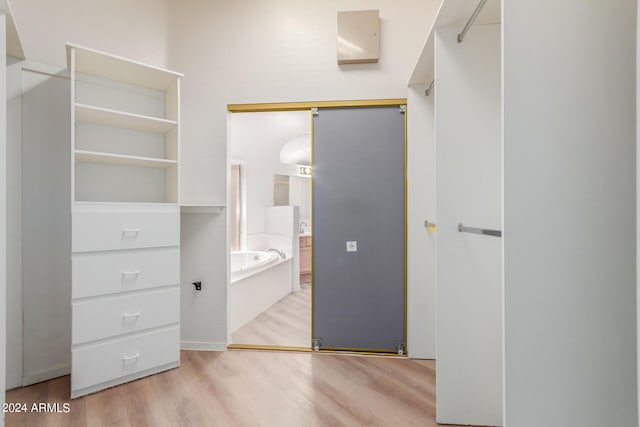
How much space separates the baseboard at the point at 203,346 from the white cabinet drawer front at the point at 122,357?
0.35 metres

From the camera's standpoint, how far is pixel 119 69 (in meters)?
2.20

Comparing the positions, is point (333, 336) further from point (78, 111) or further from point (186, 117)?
point (78, 111)

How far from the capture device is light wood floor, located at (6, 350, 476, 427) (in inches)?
68.1

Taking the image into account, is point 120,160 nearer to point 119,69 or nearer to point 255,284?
point 119,69

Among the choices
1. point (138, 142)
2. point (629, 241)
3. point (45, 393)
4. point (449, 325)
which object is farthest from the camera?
point (138, 142)

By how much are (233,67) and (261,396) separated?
97.0 inches

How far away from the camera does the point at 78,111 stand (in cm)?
203

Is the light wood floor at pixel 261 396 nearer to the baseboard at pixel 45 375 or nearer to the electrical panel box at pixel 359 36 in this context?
the baseboard at pixel 45 375

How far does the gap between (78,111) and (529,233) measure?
252 centimetres

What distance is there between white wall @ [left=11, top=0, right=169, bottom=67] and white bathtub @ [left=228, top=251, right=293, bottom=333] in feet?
6.77

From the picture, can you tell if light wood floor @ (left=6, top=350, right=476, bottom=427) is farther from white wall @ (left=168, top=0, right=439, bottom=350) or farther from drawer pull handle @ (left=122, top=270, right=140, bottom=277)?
drawer pull handle @ (left=122, top=270, right=140, bottom=277)

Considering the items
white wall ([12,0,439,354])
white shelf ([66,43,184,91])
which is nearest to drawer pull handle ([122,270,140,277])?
white wall ([12,0,439,354])

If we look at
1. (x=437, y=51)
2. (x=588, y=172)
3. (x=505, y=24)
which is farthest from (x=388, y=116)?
(x=588, y=172)

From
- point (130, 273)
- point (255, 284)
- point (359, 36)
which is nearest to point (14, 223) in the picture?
point (130, 273)
